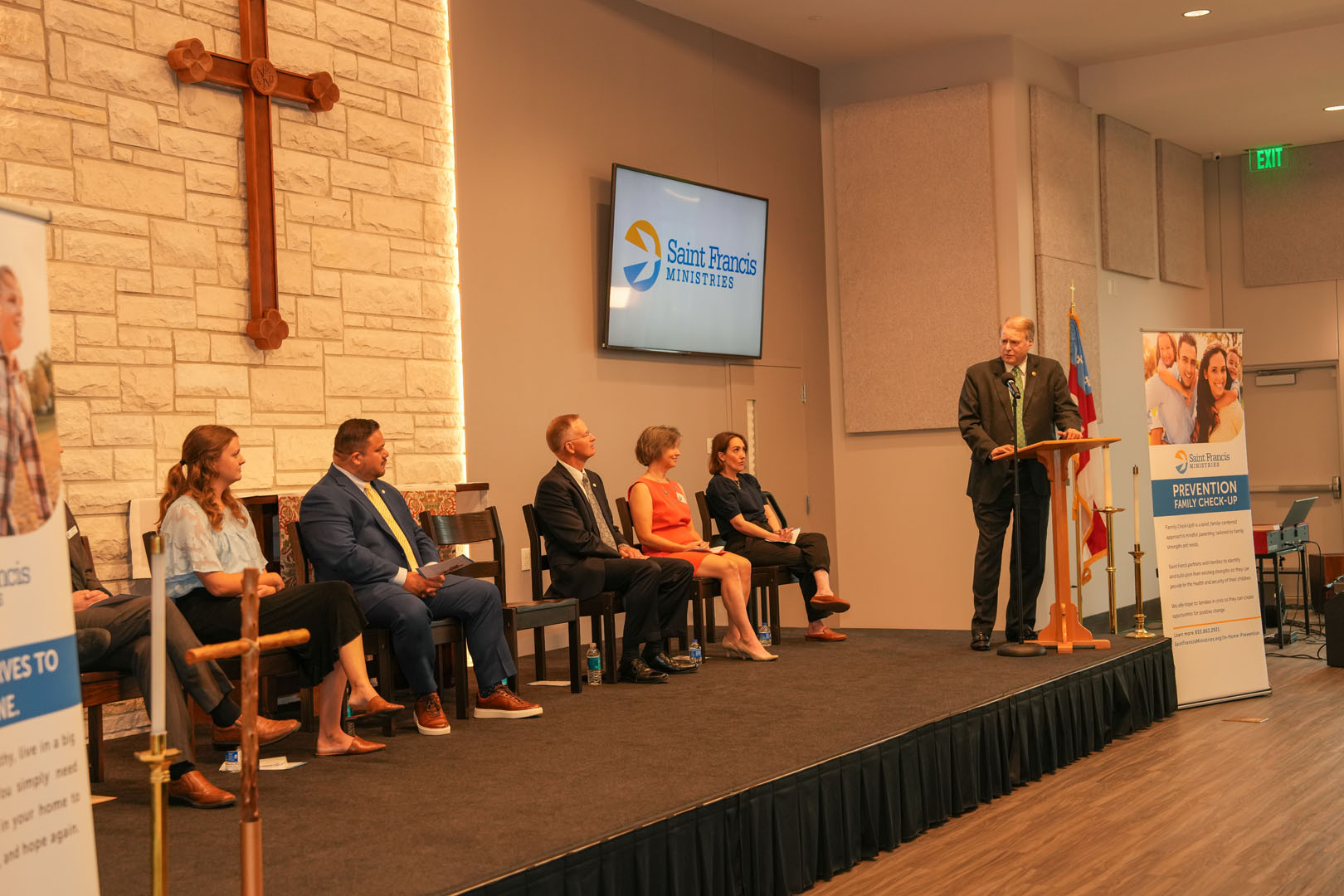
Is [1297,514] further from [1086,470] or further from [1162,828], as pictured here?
[1162,828]

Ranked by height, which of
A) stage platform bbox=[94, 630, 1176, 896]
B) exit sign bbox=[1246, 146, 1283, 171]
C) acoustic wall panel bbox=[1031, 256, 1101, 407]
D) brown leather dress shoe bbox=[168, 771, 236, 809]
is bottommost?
stage platform bbox=[94, 630, 1176, 896]

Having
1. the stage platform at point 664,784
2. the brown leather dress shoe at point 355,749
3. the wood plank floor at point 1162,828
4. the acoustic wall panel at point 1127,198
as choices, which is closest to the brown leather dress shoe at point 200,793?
the stage platform at point 664,784

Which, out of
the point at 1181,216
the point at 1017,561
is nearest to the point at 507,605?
the point at 1017,561

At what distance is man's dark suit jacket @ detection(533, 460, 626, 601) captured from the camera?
5238 mm

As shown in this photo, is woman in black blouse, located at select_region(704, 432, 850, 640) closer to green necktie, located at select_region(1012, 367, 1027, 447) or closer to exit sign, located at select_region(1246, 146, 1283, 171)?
green necktie, located at select_region(1012, 367, 1027, 447)

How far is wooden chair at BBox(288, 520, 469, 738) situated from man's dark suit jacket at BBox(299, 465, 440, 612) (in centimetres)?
11

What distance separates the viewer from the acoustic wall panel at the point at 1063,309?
26.3 ft

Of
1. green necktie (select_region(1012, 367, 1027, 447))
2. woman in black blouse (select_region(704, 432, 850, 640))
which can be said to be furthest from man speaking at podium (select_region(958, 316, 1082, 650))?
woman in black blouse (select_region(704, 432, 850, 640))

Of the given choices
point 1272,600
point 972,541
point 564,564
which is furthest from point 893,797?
point 1272,600

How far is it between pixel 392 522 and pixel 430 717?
28.4 inches

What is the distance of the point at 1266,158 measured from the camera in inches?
412

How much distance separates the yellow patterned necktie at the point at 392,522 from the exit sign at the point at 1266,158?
28.3ft

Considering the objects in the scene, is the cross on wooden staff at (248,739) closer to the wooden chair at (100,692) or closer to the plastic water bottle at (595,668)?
the wooden chair at (100,692)

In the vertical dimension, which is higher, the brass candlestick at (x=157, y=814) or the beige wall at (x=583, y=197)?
the beige wall at (x=583, y=197)
